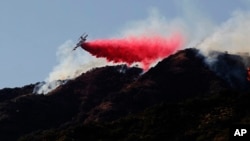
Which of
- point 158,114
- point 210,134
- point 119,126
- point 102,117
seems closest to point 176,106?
point 158,114

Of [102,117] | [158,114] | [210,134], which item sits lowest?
[210,134]

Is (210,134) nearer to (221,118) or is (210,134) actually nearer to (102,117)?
(221,118)

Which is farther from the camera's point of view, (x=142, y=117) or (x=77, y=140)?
(x=142, y=117)

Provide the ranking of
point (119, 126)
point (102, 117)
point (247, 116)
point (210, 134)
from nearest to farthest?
point (210, 134), point (247, 116), point (119, 126), point (102, 117)

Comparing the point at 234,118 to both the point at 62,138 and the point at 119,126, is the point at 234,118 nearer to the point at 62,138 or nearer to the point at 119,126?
the point at 119,126

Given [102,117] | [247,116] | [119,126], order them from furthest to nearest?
[102,117] → [119,126] → [247,116]

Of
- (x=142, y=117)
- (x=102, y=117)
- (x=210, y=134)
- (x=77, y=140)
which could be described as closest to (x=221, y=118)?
(x=210, y=134)

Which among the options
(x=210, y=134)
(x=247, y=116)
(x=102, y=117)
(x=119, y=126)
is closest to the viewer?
(x=210, y=134)

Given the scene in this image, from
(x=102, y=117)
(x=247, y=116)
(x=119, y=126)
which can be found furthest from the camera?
(x=102, y=117)

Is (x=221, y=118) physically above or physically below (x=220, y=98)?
below
